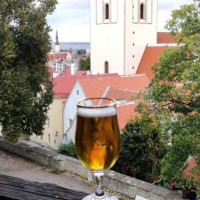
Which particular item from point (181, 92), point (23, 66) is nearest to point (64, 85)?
point (23, 66)

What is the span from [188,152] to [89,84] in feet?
51.1

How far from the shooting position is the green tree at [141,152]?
13539 millimetres

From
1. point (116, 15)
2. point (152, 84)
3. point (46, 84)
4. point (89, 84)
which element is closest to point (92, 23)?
point (116, 15)

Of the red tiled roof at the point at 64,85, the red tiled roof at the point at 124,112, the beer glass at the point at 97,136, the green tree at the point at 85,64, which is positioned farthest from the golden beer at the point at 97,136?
the green tree at the point at 85,64

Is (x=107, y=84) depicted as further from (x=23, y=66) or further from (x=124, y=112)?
(x=23, y=66)

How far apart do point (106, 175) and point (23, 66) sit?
562cm

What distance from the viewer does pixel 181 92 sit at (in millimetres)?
9477

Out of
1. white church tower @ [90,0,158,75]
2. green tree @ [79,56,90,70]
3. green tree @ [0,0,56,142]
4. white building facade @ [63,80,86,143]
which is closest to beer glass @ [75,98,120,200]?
green tree @ [0,0,56,142]

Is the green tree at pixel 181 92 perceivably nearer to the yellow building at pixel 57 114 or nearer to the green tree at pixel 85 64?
the yellow building at pixel 57 114

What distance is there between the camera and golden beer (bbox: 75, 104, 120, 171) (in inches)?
66.7

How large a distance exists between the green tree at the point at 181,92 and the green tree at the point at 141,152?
367 cm

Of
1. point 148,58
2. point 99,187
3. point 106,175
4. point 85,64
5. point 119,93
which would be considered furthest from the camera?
point 85,64

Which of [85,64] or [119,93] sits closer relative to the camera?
[119,93]

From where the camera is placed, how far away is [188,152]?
907cm
